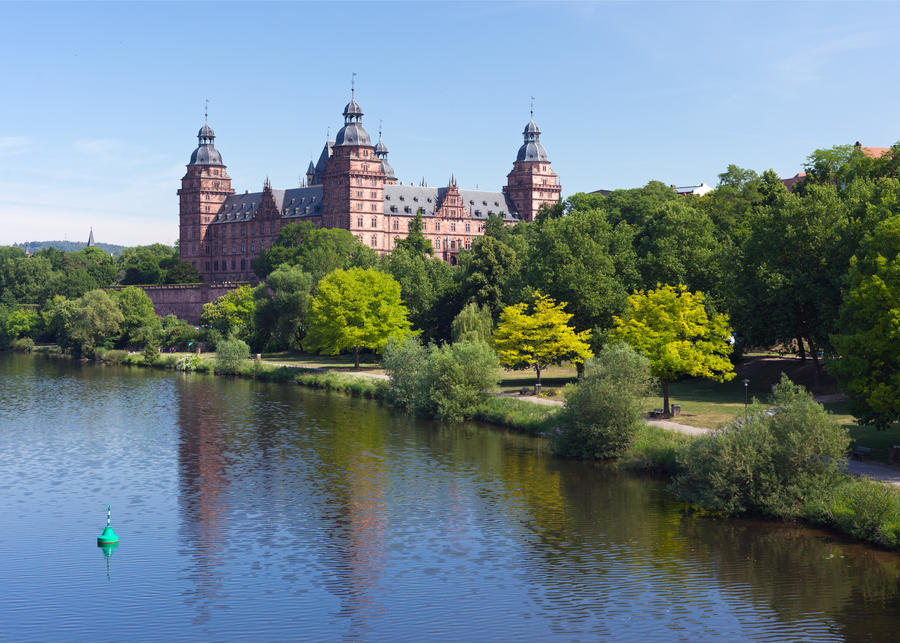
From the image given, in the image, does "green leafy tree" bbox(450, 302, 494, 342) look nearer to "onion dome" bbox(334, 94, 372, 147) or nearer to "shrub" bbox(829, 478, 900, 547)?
"shrub" bbox(829, 478, 900, 547)

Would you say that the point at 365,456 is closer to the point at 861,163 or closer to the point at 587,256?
the point at 587,256

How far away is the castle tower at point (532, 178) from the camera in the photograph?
585ft

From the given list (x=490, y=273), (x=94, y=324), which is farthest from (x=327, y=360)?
(x=94, y=324)

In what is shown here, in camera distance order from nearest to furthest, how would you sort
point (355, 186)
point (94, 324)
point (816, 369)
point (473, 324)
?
point (816, 369)
point (473, 324)
point (94, 324)
point (355, 186)

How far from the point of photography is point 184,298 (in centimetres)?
15000

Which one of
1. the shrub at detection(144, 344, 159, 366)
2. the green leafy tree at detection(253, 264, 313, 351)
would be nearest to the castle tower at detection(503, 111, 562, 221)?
the green leafy tree at detection(253, 264, 313, 351)

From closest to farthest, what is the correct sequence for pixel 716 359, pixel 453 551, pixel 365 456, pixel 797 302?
pixel 453 551
pixel 365 456
pixel 716 359
pixel 797 302

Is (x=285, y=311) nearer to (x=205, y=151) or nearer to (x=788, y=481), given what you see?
(x=788, y=481)

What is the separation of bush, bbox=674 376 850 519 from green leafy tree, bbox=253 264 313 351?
65.7 meters

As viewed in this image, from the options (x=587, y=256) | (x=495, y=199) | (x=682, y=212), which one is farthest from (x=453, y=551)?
(x=495, y=199)

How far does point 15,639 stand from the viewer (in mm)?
24375

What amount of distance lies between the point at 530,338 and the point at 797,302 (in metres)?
16.6

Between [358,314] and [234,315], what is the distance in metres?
31.0

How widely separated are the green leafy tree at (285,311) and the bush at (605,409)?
2153 inches
